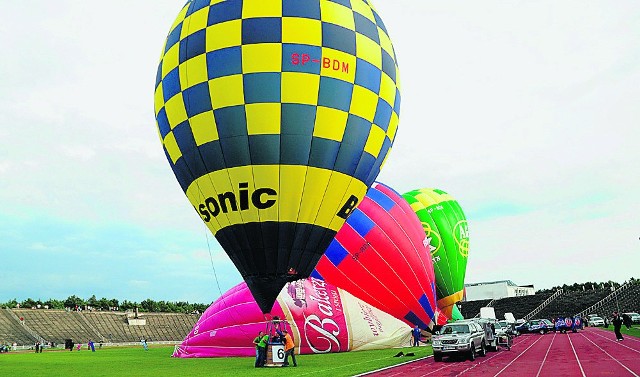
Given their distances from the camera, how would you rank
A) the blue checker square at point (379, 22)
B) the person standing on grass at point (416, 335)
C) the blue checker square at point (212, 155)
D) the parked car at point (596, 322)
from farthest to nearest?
the parked car at point (596, 322) → the person standing on grass at point (416, 335) → the blue checker square at point (379, 22) → the blue checker square at point (212, 155)

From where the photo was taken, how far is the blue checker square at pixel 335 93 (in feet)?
57.1

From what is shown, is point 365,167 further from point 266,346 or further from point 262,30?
point 266,346

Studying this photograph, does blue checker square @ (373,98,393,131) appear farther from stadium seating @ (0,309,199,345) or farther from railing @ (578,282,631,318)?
railing @ (578,282,631,318)

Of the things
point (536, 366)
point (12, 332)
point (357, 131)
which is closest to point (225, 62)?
point (357, 131)

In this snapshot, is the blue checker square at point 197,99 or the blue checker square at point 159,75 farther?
the blue checker square at point 159,75

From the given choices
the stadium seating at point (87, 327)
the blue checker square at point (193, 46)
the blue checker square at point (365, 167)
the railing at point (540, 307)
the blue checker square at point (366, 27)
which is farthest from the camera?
the railing at point (540, 307)

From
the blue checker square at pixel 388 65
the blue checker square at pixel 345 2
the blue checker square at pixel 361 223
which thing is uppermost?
the blue checker square at pixel 345 2

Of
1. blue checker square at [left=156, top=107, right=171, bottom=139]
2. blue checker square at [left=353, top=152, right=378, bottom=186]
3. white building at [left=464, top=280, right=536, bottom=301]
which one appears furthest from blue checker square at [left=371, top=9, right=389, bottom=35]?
white building at [left=464, top=280, right=536, bottom=301]

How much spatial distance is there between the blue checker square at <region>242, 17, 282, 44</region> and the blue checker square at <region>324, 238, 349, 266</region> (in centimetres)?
1232

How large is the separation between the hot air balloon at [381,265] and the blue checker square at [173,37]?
1210 cm

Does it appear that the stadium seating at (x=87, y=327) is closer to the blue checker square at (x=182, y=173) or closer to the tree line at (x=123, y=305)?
the tree line at (x=123, y=305)

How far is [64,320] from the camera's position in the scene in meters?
72.9

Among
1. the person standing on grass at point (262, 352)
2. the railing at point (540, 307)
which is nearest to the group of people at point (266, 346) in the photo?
the person standing on grass at point (262, 352)

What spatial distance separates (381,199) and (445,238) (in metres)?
9.84
